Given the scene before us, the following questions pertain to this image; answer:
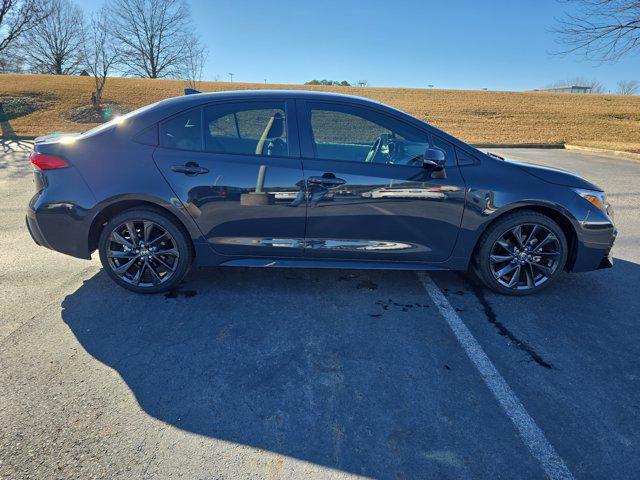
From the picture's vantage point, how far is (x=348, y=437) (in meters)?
1.94

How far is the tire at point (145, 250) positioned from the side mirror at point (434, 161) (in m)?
2.07

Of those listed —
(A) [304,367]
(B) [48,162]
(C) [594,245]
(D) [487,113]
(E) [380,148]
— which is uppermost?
(D) [487,113]

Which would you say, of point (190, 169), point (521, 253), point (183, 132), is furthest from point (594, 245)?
point (183, 132)

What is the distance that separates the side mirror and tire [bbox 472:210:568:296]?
2.27 ft

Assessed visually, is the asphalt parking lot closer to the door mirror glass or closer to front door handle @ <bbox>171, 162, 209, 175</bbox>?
front door handle @ <bbox>171, 162, 209, 175</bbox>

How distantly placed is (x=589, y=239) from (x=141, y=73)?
161ft

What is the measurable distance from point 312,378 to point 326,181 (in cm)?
151

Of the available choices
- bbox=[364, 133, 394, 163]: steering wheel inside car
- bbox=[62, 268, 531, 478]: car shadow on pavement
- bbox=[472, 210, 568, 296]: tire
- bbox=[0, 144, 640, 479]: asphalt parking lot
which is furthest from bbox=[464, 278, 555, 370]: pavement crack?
bbox=[364, 133, 394, 163]: steering wheel inside car

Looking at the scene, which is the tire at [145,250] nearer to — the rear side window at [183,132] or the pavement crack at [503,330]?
the rear side window at [183,132]

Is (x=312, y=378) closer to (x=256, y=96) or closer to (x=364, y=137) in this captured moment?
(x=364, y=137)

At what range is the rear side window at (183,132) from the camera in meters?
3.14

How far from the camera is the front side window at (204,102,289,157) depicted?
10.3 ft

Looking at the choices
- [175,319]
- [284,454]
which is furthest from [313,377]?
[175,319]

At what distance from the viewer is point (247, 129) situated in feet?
10.5
